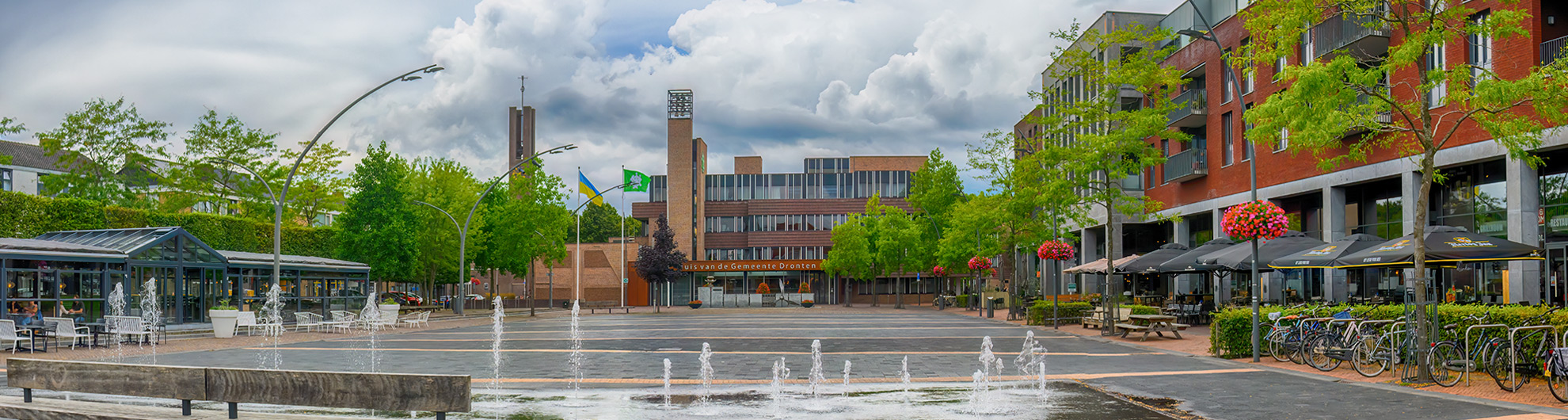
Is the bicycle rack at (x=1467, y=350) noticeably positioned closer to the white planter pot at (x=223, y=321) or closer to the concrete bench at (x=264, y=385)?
the concrete bench at (x=264, y=385)

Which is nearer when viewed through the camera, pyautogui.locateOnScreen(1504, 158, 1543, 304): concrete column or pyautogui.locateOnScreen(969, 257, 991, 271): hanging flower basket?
pyautogui.locateOnScreen(1504, 158, 1543, 304): concrete column

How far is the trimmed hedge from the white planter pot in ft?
34.5

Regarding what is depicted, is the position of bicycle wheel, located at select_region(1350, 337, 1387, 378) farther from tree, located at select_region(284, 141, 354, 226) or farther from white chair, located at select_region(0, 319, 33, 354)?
tree, located at select_region(284, 141, 354, 226)

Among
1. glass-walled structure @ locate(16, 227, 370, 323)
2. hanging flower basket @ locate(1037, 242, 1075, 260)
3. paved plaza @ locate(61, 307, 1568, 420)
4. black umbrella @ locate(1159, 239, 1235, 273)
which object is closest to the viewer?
Answer: paved plaza @ locate(61, 307, 1568, 420)

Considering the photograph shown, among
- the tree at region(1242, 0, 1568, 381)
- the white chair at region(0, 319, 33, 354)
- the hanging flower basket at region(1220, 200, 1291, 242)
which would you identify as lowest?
the white chair at region(0, 319, 33, 354)

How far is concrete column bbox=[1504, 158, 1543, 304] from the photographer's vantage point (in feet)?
78.3

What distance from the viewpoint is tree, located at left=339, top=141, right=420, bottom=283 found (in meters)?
44.3

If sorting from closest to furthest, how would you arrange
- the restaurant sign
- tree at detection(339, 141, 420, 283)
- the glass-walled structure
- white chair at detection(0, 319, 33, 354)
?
white chair at detection(0, 319, 33, 354), the glass-walled structure, tree at detection(339, 141, 420, 283), the restaurant sign

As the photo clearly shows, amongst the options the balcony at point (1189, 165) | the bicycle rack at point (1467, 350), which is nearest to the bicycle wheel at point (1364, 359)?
the bicycle rack at point (1467, 350)

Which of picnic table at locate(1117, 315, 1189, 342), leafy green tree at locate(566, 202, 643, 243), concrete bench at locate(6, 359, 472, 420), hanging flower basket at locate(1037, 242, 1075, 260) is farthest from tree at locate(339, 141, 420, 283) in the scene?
A: leafy green tree at locate(566, 202, 643, 243)

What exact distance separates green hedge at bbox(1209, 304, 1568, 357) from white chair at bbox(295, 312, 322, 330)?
74.5ft

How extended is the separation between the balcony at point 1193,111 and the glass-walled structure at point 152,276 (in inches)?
1220

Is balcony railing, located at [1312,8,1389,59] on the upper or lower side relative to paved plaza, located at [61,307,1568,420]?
upper

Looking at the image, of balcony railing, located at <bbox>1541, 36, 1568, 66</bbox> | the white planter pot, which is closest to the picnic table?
balcony railing, located at <bbox>1541, 36, 1568, 66</bbox>
